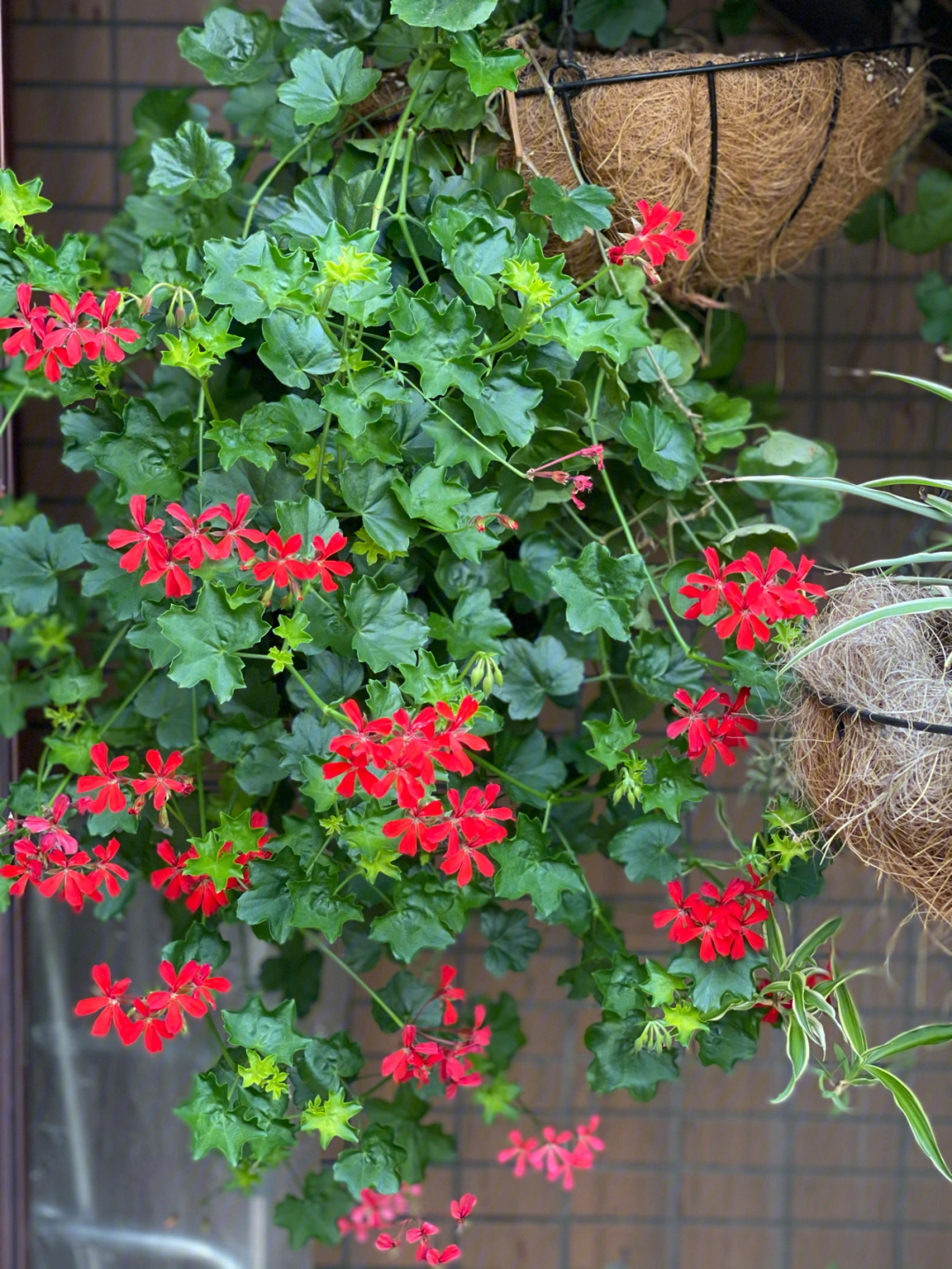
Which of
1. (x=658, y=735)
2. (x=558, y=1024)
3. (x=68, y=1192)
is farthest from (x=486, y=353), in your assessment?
(x=68, y=1192)

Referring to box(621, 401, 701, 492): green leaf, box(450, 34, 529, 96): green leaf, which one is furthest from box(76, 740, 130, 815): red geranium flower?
box(450, 34, 529, 96): green leaf

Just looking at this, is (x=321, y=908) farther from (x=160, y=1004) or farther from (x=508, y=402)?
(x=508, y=402)

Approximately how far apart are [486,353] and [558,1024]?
116cm

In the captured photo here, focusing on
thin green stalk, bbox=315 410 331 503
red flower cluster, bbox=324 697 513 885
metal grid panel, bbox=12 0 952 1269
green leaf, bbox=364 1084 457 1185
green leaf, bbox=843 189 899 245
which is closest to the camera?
red flower cluster, bbox=324 697 513 885

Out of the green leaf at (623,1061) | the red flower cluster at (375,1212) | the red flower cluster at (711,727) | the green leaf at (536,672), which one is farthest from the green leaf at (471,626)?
the red flower cluster at (375,1212)

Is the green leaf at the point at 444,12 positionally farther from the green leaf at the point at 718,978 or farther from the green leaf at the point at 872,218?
the green leaf at the point at 718,978

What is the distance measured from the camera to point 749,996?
0.95m

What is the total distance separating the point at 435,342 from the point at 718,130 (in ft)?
1.27

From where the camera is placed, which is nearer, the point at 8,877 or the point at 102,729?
the point at 8,877

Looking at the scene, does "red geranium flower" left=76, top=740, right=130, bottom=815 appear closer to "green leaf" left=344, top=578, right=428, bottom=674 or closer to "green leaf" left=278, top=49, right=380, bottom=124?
"green leaf" left=344, top=578, right=428, bottom=674

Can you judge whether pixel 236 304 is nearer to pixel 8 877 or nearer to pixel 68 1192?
pixel 8 877

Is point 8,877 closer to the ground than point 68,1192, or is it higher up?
higher up

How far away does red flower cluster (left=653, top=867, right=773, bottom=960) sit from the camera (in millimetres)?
931

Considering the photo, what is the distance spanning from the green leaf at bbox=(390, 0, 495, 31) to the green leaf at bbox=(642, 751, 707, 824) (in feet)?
2.08
